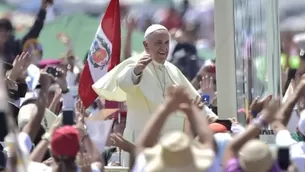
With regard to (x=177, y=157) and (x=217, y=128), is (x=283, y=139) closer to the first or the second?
(x=217, y=128)

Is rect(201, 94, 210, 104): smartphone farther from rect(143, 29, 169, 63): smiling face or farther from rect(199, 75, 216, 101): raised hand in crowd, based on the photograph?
rect(143, 29, 169, 63): smiling face

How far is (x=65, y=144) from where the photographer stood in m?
5.95

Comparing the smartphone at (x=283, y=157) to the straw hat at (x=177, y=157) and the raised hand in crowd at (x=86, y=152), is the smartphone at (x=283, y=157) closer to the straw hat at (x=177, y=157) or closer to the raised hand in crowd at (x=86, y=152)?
the straw hat at (x=177, y=157)

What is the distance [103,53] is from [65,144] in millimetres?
4357

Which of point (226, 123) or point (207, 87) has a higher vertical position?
point (207, 87)

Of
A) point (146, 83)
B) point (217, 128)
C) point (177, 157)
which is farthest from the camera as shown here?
point (146, 83)

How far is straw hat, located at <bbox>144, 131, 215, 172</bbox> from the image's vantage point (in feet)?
18.0

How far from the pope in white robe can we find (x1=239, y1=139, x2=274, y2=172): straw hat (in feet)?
8.28

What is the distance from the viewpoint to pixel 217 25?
9.46 m

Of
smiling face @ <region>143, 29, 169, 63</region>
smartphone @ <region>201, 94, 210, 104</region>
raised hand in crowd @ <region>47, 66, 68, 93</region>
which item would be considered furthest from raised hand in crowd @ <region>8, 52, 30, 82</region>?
raised hand in crowd @ <region>47, 66, 68, 93</region>

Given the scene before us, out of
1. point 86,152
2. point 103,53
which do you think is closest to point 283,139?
point 86,152

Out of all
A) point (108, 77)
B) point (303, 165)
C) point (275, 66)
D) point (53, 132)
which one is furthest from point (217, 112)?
point (53, 132)

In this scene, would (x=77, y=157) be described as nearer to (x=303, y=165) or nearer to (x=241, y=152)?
(x=241, y=152)

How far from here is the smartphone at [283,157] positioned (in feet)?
19.2
